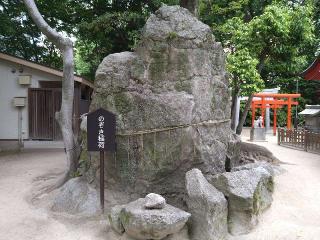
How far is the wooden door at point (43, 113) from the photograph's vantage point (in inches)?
583

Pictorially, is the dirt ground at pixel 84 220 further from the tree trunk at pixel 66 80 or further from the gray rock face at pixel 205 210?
the tree trunk at pixel 66 80

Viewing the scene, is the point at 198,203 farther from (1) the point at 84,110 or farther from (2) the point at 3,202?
(1) the point at 84,110

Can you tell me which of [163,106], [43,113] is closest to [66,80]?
[163,106]

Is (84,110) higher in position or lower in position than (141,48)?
lower

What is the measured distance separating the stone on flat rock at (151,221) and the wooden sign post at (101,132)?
1.45m

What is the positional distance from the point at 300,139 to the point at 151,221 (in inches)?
514

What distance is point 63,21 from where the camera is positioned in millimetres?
19500

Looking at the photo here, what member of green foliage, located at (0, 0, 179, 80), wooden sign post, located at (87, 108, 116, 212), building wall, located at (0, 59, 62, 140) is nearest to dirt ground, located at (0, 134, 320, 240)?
wooden sign post, located at (87, 108, 116, 212)

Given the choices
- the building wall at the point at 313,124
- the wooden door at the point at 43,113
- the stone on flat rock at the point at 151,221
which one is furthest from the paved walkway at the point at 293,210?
the wooden door at the point at 43,113

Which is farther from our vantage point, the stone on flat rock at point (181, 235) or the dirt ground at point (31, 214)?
the dirt ground at point (31, 214)

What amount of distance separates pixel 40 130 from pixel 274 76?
2196 cm

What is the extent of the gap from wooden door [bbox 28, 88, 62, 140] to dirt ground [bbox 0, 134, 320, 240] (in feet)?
11.9

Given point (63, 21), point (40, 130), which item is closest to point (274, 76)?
point (63, 21)

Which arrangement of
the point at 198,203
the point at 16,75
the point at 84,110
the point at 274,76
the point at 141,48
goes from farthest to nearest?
the point at 274,76 → the point at 84,110 → the point at 16,75 → the point at 141,48 → the point at 198,203
